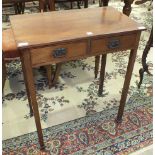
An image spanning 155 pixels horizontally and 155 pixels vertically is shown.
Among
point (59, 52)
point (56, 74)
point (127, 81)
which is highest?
point (59, 52)

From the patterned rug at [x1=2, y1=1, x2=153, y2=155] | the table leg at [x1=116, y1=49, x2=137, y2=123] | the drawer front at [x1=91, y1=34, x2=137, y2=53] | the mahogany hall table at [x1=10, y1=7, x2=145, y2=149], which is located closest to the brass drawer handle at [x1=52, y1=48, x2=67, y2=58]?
the mahogany hall table at [x1=10, y1=7, x2=145, y2=149]

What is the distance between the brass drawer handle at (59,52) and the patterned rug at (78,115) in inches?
24.9

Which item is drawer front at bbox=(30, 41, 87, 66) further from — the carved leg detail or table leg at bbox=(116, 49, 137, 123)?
the carved leg detail

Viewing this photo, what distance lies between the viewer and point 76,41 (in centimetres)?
105

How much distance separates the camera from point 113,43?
44.8 inches

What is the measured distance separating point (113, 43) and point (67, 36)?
0.83 feet

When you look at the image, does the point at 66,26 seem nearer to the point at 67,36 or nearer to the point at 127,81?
the point at 67,36

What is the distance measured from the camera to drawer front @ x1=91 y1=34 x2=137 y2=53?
3.63ft

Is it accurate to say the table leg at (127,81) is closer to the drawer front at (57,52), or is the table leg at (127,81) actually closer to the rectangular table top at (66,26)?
the rectangular table top at (66,26)

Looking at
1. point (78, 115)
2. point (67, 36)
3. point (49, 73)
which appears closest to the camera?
point (67, 36)

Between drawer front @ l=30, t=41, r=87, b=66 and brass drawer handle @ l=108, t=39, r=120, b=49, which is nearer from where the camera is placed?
drawer front @ l=30, t=41, r=87, b=66

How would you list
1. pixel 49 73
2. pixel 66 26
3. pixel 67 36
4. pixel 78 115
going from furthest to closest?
1. pixel 49 73
2. pixel 78 115
3. pixel 66 26
4. pixel 67 36

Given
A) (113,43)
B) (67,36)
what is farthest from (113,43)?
(67,36)

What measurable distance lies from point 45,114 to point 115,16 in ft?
2.78
